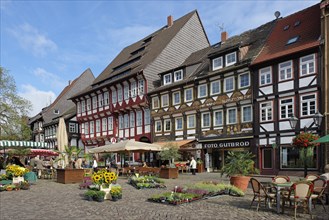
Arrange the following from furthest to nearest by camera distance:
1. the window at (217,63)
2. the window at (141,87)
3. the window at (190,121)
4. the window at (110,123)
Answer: the window at (110,123)
the window at (141,87)
the window at (190,121)
the window at (217,63)

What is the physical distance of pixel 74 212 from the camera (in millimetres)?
10820

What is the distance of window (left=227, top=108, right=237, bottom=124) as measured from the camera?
28.9m

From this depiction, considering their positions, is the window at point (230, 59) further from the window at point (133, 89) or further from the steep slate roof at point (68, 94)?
the steep slate roof at point (68, 94)

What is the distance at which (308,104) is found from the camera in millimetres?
23938

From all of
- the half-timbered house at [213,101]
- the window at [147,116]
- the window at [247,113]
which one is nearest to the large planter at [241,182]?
the half-timbered house at [213,101]

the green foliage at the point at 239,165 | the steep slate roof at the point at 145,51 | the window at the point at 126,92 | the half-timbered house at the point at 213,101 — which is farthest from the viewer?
the window at the point at 126,92

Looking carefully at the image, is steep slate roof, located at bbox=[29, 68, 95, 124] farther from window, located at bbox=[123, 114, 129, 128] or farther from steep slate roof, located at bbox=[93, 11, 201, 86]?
window, located at bbox=[123, 114, 129, 128]

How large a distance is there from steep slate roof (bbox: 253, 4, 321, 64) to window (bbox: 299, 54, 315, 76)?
0.70m

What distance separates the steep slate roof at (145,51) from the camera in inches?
1592

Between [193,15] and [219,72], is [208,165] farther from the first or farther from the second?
[193,15]

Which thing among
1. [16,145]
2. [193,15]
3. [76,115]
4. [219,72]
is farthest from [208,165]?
[76,115]

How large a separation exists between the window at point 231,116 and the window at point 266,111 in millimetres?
2592

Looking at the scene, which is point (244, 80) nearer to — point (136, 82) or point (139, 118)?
point (136, 82)

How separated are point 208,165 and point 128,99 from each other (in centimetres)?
1349
